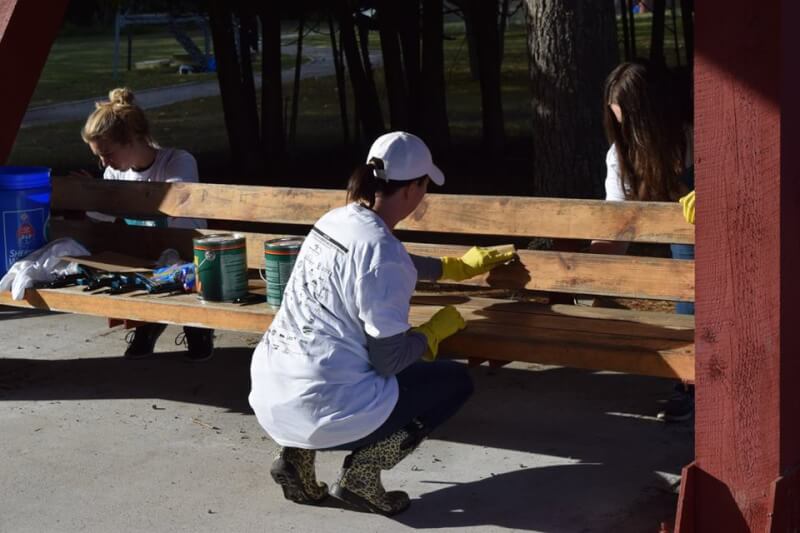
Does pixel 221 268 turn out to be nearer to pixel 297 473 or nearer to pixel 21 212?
pixel 297 473

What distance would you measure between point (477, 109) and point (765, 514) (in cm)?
1731

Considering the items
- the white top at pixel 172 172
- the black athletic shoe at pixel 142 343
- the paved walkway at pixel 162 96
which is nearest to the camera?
the white top at pixel 172 172

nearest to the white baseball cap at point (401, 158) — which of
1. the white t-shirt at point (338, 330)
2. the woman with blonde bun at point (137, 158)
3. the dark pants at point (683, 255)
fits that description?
the white t-shirt at point (338, 330)

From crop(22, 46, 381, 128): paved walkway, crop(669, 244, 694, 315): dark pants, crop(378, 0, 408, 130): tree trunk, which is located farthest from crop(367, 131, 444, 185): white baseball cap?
crop(22, 46, 381, 128): paved walkway

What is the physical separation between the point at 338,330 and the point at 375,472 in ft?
1.76

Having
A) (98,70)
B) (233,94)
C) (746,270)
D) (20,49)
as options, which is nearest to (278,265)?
(746,270)

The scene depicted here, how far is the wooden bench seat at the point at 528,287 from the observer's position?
445cm

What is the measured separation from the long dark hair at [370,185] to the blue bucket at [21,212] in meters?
2.18

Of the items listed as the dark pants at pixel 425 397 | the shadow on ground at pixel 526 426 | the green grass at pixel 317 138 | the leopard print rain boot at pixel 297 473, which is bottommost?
the green grass at pixel 317 138

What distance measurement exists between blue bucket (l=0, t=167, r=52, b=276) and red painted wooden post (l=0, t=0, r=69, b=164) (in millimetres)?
414

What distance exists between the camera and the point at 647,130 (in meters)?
5.05

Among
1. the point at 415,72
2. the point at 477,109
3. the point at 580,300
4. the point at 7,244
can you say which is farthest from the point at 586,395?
the point at 477,109

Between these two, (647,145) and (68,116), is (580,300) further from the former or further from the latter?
(68,116)

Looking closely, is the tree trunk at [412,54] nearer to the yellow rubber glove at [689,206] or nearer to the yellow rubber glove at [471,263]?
the yellow rubber glove at [471,263]
